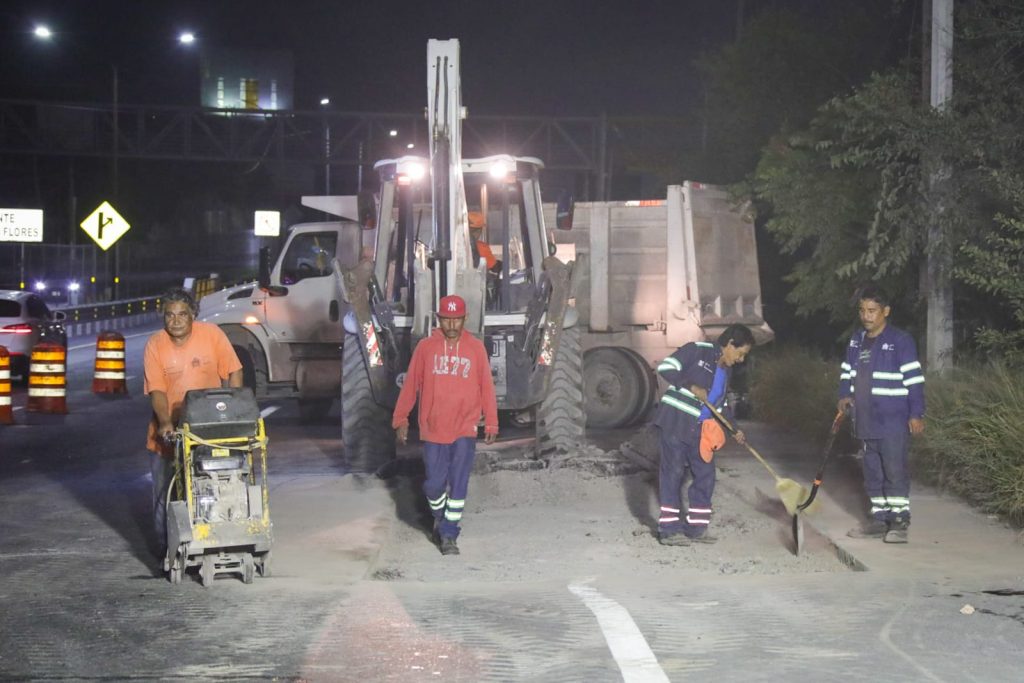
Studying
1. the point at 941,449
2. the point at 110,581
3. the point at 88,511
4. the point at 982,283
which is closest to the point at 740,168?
the point at 982,283

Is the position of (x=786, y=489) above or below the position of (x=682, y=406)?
below

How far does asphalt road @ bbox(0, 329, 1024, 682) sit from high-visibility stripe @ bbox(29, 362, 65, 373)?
7827 millimetres

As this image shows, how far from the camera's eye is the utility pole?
15.0 m

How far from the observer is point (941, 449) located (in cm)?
1223

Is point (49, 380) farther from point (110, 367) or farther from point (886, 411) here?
point (886, 411)

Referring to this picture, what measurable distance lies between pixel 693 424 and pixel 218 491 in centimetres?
344

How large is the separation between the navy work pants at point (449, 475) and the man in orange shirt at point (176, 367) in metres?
1.50

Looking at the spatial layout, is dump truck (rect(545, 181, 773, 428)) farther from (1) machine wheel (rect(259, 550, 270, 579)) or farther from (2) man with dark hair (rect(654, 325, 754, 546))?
(1) machine wheel (rect(259, 550, 270, 579))

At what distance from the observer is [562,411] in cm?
1461

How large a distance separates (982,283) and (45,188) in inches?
2285

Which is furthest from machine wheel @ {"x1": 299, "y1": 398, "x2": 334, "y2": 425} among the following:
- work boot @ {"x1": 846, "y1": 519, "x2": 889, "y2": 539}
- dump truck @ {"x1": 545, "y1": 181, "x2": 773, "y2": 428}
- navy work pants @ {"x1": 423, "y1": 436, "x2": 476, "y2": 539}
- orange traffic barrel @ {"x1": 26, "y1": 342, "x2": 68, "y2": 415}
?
work boot @ {"x1": 846, "y1": 519, "x2": 889, "y2": 539}

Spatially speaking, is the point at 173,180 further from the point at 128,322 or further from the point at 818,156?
the point at 818,156

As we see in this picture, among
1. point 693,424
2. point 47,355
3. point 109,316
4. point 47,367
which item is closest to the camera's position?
point 693,424

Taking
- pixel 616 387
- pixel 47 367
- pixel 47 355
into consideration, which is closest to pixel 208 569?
pixel 616 387
